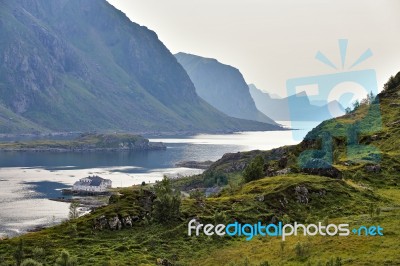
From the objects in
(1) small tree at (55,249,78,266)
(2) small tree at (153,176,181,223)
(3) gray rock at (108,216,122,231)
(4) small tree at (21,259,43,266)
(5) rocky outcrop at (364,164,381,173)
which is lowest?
(4) small tree at (21,259,43,266)

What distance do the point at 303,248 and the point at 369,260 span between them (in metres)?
9.13

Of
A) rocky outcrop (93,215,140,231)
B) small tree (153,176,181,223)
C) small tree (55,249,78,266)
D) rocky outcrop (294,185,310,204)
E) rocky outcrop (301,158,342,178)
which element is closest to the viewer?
small tree (55,249,78,266)

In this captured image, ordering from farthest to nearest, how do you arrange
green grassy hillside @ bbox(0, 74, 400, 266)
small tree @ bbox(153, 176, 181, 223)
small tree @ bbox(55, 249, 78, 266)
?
small tree @ bbox(153, 176, 181, 223) → green grassy hillside @ bbox(0, 74, 400, 266) → small tree @ bbox(55, 249, 78, 266)

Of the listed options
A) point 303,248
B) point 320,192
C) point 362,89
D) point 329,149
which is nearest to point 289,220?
point 320,192

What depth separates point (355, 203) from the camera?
9538cm

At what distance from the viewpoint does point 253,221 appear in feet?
286

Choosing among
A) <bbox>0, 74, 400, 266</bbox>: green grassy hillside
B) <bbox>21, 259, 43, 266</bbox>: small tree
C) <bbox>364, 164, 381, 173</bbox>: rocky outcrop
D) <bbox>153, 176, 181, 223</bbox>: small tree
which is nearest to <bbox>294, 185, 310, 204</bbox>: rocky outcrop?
<bbox>0, 74, 400, 266</bbox>: green grassy hillside

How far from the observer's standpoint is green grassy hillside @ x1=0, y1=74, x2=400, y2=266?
64.4 m

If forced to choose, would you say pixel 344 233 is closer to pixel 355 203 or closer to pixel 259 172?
pixel 355 203

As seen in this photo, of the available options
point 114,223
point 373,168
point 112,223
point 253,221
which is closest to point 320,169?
point 373,168

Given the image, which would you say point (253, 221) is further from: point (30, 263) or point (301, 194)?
point (30, 263)

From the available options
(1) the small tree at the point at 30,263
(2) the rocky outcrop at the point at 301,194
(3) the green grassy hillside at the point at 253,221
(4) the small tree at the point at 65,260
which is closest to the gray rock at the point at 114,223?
(3) the green grassy hillside at the point at 253,221

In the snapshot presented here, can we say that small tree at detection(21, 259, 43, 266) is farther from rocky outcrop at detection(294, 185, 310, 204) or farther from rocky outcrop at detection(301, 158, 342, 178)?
rocky outcrop at detection(301, 158, 342, 178)

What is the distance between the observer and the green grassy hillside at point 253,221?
64.4 metres
